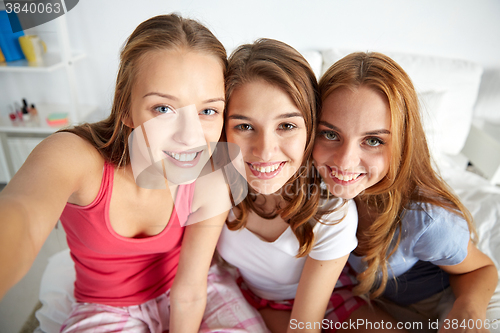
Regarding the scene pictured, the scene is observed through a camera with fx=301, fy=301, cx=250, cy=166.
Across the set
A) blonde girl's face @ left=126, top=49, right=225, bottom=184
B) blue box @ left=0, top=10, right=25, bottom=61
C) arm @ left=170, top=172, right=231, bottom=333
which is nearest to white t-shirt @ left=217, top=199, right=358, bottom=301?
arm @ left=170, top=172, right=231, bottom=333

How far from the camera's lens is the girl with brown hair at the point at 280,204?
0.71 m

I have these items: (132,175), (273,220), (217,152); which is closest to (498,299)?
(273,220)

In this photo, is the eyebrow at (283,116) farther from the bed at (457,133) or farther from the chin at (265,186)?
the bed at (457,133)

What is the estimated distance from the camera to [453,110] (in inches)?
65.1

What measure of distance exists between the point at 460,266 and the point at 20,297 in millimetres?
1647

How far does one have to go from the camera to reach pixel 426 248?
2.75 ft

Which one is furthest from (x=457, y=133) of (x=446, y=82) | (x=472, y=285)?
(x=472, y=285)

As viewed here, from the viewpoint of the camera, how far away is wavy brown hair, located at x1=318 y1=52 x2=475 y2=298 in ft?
2.34

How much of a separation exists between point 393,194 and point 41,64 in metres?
1.84

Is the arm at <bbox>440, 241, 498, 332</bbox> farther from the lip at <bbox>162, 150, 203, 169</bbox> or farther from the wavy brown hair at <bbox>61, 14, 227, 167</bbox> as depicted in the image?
the wavy brown hair at <bbox>61, 14, 227, 167</bbox>

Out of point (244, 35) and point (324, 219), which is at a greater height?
point (244, 35)

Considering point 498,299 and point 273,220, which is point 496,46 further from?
point 273,220

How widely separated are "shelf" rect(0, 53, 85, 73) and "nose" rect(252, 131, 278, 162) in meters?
1.47

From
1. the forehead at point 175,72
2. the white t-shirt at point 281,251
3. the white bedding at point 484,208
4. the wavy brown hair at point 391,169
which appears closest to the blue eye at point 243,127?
the forehead at point 175,72
